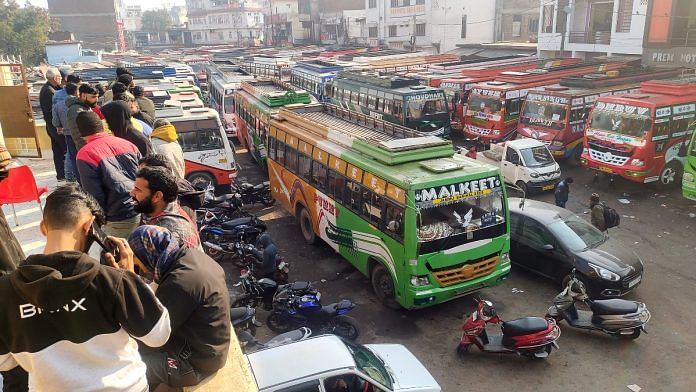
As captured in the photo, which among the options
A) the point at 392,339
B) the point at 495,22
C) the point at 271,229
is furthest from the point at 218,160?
the point at 495,22

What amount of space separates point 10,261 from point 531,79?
20652 mm

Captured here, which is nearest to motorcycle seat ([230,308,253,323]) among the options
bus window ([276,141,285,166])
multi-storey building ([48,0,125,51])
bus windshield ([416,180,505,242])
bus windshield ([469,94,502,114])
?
bus windshield ([416,180,505,242])

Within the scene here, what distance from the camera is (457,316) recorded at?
28.0 feet

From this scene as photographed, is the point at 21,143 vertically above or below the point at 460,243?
above

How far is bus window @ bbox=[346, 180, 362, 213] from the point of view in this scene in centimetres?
911

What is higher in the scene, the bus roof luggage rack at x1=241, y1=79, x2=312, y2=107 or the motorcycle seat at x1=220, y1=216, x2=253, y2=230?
the bus roof luggage rack at x1=241, y1=79, x2=312, y2=107

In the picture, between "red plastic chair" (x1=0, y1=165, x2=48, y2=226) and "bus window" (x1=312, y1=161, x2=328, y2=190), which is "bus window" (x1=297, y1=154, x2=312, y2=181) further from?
"red plastic chair" (x1=0, y1=165, x2=48, y2=226)

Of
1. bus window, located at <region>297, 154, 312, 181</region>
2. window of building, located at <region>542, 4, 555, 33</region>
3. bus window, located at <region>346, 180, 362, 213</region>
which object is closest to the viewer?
bus window, located at <region>346, 180, 362, 213</region>

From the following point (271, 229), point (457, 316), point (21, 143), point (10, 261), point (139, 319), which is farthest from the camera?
point (271, 229)

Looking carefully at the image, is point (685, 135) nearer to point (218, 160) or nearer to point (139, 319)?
point (218, 160)

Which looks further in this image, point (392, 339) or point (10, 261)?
point (392, 339)

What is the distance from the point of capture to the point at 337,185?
9875mm

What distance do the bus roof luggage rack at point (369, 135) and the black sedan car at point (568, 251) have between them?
218 centimetres

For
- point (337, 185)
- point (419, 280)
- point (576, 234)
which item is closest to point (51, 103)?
point (337, 185)
